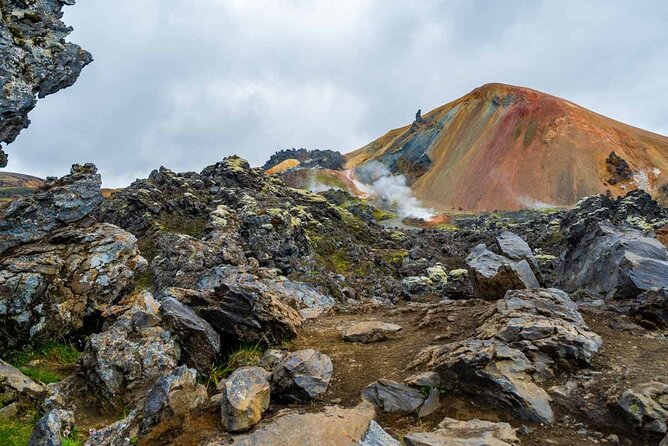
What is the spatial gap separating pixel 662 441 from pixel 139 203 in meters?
44.4

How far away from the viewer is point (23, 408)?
9781mm

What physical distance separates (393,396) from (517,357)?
10.1ft

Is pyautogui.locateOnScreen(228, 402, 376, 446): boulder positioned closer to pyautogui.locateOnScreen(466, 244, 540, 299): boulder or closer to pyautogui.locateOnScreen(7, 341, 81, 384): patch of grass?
pyautogui.locateOnScreen(7, 341, 81, 384): patch of grass

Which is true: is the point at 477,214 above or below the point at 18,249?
above

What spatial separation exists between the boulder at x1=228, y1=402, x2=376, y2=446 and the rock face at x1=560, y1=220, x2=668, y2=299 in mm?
12679

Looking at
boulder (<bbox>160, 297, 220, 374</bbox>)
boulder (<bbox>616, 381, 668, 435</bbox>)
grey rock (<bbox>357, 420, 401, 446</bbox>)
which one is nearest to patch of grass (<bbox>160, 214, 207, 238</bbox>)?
boulder (<bbox>160, 297, 220, 374</bbox>)

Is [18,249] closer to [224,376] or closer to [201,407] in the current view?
Answer: [224,376]

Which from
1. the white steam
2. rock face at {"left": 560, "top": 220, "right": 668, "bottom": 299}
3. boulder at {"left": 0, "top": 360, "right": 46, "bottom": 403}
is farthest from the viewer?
the white steam

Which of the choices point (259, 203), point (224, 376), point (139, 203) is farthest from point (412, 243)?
point (224, 376)

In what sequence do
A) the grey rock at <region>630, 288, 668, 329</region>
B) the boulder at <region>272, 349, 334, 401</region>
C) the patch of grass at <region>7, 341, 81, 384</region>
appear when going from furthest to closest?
the grey rock at <region>630, 288, 668, 329</region> → the patch of grass at <region>7, 341, 81, 384</region> → the boulder at <region>272, 349, 334, 401</region>

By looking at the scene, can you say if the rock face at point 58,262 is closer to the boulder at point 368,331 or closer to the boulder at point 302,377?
the boulder at point 302,377

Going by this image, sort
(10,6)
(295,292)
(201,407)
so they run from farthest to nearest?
(295,292)
(10,6)
(201,407)

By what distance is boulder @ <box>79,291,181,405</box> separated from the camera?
408 inches

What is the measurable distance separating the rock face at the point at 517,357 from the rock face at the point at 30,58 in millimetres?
16464
